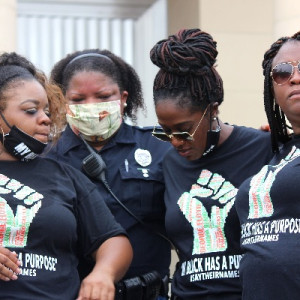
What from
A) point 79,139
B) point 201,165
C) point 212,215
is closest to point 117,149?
point 79,139

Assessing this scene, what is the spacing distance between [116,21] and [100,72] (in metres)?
4.52

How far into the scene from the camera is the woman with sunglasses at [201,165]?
4.53 m

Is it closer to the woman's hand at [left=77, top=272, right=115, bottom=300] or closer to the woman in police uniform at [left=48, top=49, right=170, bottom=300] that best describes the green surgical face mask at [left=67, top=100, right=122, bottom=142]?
the woman in police uniform at [left=48, top=49, right=170, bottom=300]

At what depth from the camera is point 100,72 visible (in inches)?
209

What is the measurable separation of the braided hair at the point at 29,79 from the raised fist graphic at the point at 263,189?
1.24 m

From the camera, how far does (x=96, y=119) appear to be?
518 centimetres

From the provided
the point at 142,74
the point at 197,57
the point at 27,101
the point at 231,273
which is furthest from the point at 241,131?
the point at 142,74

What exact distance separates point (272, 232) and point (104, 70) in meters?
1.73

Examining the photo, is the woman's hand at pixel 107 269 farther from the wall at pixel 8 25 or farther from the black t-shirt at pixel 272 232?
the wall at pixel 8 25

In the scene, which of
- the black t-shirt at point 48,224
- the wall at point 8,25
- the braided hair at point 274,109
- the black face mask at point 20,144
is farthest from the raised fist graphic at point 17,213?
the wall at point 8,25

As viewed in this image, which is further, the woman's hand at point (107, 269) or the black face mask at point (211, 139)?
the black face mask at point (211, 139)

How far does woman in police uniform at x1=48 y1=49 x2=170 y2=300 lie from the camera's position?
512cm

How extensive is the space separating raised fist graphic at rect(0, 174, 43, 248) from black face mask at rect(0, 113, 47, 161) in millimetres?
165

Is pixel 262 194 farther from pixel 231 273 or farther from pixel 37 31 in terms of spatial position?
pixel 37 31
